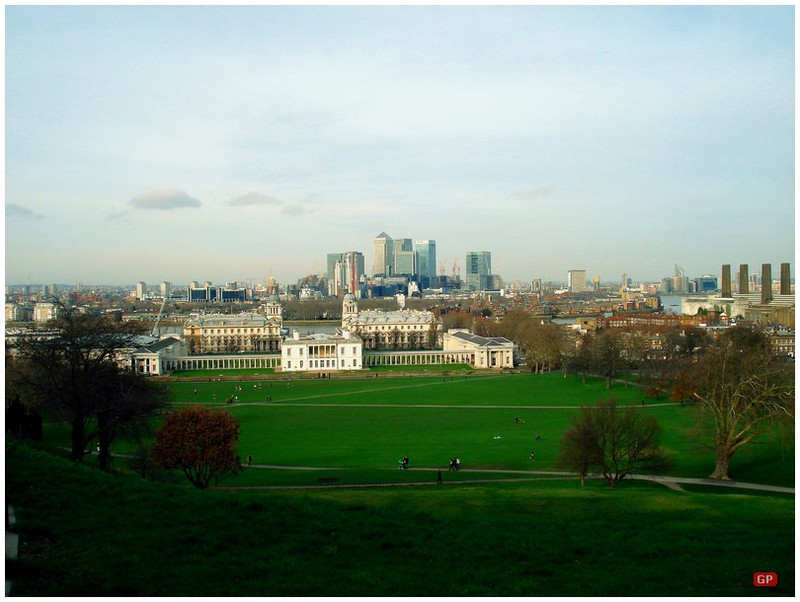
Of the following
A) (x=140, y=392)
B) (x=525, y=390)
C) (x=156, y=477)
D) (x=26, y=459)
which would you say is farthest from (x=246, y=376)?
(x=26, y=459)

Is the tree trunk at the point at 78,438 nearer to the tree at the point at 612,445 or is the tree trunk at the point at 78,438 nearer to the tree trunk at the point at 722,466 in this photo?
the tree at the point at 612,445

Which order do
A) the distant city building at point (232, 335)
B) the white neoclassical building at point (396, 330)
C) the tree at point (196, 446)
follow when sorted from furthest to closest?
the white neoclassical building at point (396, 330)
the distant city building at point (232, 335)
the tree at point (196, 446)

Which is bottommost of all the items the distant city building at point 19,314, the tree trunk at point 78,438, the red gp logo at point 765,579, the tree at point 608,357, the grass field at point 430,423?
the grass field at point 430,423

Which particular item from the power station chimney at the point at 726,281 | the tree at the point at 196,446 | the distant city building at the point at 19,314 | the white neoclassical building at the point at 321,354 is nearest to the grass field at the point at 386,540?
the tree at the point at 196,446

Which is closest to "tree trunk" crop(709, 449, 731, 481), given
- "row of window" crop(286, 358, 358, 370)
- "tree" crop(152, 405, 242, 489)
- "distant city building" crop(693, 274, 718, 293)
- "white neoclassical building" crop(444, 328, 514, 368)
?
"tree" crop(152, 405, 242, 489)

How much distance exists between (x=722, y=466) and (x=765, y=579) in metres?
13.3

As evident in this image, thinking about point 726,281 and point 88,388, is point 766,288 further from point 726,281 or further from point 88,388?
point 88,388

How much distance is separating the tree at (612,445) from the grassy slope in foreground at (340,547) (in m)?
6.96

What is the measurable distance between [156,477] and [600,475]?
10774 mm

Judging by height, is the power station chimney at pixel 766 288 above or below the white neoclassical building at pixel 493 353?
above

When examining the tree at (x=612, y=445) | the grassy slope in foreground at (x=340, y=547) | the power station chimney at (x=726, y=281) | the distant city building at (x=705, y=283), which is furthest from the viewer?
the distant city building at (x=705, y=283)

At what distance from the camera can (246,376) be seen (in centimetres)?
5600

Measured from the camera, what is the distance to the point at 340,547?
867 centimetres

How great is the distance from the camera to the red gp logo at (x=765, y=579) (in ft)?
24.9
